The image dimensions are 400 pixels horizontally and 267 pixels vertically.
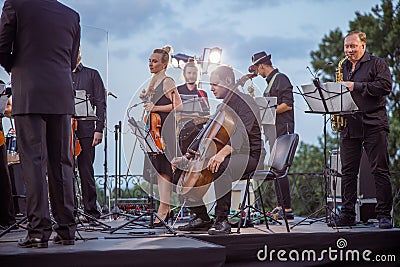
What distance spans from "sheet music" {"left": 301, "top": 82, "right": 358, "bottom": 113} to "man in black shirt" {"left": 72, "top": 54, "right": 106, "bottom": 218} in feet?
7.44

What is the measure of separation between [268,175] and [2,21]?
2.42 metres

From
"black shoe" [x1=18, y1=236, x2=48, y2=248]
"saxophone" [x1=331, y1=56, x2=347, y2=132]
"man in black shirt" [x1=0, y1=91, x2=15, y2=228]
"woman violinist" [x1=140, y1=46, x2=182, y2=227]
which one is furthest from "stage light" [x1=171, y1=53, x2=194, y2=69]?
"black shoe" [x1=18, y1=236, x2=48, y2=248]

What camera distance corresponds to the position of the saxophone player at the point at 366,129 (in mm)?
5176

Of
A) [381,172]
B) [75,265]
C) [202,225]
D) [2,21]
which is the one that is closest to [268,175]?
[202,225]

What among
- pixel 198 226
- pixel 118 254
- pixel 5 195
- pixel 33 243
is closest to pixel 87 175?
pixel 5 195

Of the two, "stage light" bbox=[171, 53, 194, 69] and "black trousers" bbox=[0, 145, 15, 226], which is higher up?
"stage light" bbox=[171, 53, 194, 69]

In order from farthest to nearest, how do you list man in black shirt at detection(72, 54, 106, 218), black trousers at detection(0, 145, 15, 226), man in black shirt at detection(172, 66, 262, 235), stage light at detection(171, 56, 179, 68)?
1. stage light at detection(171, 56, 179, 68)
2. man in black shirt at detection(72, 54, 106, 218)
3. black trousers at detection(0, 145, 15, 226)
4. man in black shirt at detection(172, 66, 262, 235)

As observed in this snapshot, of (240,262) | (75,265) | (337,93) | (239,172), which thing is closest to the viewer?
(75,265)

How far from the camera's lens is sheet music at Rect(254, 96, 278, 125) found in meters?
5.77

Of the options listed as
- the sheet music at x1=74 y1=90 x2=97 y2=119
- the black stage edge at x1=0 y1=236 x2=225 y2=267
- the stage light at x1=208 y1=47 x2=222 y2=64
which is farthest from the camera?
the stage light at x1=208 y1=47 x2=222 y2=64

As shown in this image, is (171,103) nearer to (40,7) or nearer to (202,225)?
Answer: (202,225)

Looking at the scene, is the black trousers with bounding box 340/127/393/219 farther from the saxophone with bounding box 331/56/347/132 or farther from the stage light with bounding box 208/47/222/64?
the stage light with bounding box 208/47/222/64

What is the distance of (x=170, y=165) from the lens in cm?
531

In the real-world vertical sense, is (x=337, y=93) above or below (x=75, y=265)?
above
